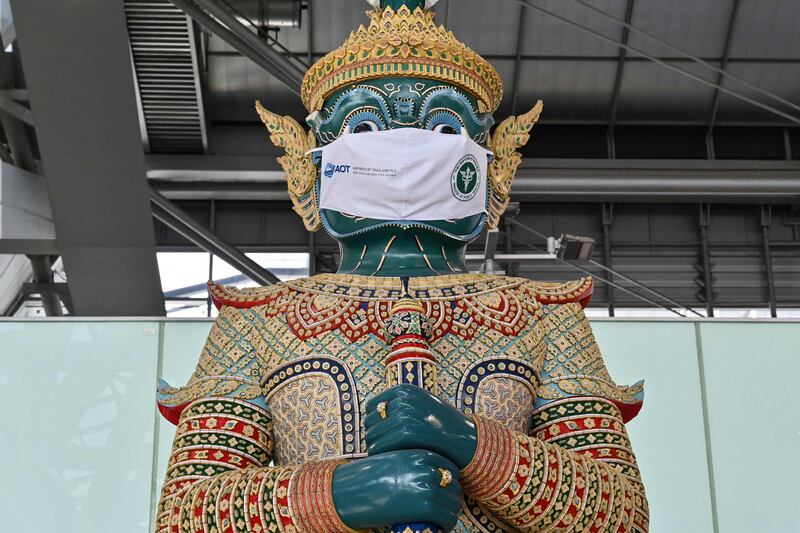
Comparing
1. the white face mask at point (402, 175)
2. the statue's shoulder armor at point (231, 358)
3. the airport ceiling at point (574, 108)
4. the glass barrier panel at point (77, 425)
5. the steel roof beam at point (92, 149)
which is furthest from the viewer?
the airport ceiling at point (574, 108)

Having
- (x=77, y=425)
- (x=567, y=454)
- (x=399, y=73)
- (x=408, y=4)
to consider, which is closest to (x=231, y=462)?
(x=567, y=454)

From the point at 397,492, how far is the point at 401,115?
127cm

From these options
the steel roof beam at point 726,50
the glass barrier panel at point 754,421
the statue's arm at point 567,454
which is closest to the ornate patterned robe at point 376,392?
the statue's arm at point 567,454

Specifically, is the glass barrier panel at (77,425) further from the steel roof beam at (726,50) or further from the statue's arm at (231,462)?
the steel roof beam at (726,50)

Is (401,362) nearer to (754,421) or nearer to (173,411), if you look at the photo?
(173,411)

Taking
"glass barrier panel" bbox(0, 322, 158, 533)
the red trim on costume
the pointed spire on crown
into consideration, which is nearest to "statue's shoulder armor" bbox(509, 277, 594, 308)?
the pointed spire on crown

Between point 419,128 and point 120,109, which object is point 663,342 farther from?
point 120,109

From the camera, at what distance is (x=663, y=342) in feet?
18.0

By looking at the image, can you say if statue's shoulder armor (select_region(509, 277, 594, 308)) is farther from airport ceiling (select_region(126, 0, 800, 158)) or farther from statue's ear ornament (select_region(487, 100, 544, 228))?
airport ceiling (select_region(126, 0, 800, 158))

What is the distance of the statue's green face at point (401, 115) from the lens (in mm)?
3418

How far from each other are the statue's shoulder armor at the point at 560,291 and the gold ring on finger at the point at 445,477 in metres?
0.89

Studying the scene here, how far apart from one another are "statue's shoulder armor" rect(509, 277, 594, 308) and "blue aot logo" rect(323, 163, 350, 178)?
0.66 m

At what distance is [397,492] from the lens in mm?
2656

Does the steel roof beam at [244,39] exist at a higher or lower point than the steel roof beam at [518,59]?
lower
